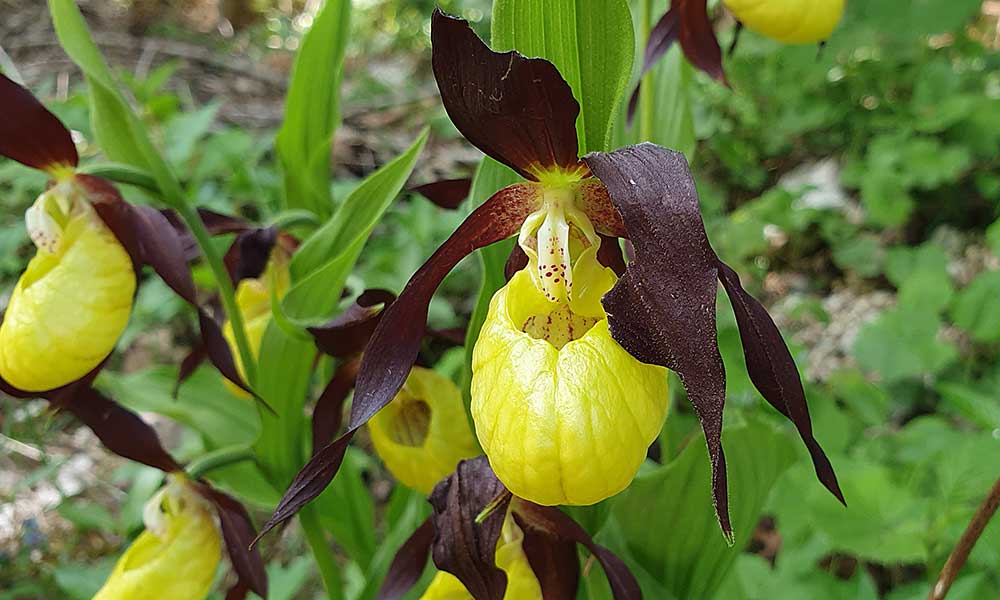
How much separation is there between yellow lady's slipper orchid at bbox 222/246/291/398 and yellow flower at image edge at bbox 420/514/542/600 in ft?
1.66

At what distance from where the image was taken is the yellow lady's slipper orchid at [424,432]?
101cm

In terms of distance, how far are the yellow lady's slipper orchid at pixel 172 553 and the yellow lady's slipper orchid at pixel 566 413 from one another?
2.03ft

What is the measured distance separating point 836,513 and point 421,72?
4.44 meters

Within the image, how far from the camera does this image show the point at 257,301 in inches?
53.6

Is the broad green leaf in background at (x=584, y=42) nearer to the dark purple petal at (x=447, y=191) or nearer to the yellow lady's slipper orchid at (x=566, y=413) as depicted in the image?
the yellow lady's slipper orchid at (x=566, y=413)

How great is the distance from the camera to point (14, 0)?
484 cm

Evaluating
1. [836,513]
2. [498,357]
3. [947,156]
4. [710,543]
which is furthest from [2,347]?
[947,156]

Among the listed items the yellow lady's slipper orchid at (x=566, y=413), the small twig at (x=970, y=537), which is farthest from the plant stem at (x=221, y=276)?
the small twig at (x=970, y=537)

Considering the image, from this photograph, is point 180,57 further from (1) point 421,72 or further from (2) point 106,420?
(2) point 106,420

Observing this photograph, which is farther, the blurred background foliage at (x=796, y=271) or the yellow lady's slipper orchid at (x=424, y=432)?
the blurred background foliage at (x=796, y=271)

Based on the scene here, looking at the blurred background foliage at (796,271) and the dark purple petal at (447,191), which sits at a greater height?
the dark purple petal at (447,191)

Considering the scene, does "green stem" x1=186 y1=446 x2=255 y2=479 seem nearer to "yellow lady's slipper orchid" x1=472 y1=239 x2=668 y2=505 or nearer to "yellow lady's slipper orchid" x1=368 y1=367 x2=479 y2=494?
"yellow lady's slipper orchid" x1=368 y1=367 x2=479 y2=494

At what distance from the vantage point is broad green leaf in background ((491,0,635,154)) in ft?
2.10

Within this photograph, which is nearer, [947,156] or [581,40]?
[581,40]
